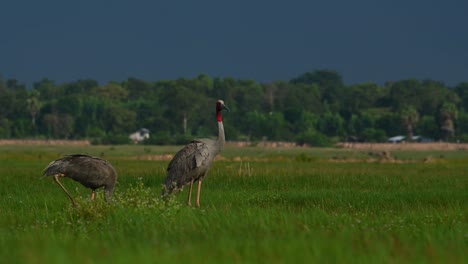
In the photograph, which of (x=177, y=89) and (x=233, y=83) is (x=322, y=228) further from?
(x=233, y=83)

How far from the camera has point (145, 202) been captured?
50.1ft

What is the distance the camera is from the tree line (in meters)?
144

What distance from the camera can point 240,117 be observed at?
533 feet

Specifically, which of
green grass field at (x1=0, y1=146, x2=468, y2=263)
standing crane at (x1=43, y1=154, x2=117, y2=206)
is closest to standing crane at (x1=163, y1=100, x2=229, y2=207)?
green grass field at (x1=0, y1=146, x2=468, y2=263)

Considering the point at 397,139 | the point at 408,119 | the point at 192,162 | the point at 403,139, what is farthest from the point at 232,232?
the point at 408,119

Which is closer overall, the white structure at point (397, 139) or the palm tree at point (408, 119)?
the white structure at point (397, 139)

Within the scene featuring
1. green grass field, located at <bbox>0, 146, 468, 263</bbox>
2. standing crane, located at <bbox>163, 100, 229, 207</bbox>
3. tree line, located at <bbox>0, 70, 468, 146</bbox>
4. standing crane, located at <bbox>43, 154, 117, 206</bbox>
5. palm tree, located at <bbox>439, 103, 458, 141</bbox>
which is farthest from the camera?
tree line, located at <bbox>0, 70, 468, 146</bbox>

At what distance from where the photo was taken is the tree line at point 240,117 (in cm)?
14400

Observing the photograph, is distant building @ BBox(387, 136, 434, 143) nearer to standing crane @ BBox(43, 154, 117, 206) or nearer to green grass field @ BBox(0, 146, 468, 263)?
green grass field @ BBox(0, 146, 468, 263)

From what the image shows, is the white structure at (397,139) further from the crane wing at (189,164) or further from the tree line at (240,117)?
the crane wing at (189,164)

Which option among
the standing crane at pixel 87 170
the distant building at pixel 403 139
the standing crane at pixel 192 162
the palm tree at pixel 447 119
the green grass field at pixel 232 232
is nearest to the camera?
the green grass field at pixel 232 232

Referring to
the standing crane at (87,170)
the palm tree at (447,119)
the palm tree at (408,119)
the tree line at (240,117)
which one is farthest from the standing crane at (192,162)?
the palm tree at (408,119)

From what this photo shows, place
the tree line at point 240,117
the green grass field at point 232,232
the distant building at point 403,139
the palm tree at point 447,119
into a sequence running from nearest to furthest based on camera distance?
the green grass field at point 232,232 → the palm tree at point 447,119 → the distant building at point 403,139 → the tree line at point 240,117

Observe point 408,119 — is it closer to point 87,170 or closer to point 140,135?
point 140,135
